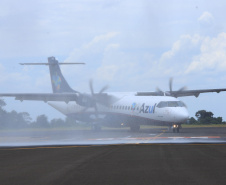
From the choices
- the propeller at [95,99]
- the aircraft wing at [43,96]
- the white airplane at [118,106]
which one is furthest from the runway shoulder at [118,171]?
the propeller at [95,99]

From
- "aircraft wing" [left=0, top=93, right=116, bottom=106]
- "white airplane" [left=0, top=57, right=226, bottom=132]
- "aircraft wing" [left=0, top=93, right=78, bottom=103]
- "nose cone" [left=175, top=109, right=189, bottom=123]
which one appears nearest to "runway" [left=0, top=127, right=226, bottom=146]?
"nose cone" [left=175, top=109, right=189, bottom=123]

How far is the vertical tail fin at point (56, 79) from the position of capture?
56125 millimetres

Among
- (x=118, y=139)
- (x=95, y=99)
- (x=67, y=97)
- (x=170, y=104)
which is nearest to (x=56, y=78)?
(x=67, y=97)

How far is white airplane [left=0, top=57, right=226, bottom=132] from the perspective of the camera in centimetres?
4103

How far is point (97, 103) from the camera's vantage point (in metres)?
50.0

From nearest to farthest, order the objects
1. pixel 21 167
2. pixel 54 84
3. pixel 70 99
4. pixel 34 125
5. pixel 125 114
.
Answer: pixel 21 167, pixel 125 114, pixel 70 99, pixel 54 84, pixel 34 125

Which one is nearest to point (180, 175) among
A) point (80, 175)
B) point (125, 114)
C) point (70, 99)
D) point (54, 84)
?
point (80, 175)

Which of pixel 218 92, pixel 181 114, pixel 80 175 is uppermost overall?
pixel 218 92

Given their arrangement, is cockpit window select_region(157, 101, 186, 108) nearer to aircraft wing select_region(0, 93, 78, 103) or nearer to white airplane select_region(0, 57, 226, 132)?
white airplane select_region(0, 57, 226, 132)

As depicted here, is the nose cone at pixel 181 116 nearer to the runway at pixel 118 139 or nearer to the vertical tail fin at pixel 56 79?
the runway at pixel 118 139

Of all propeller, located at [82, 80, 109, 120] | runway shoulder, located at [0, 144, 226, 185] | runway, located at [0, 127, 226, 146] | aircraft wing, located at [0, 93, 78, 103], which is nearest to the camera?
runway shoulder, located at [0, 144, 226, 185]

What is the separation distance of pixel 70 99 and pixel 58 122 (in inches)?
650

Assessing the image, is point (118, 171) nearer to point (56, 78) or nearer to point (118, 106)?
point (118, 106)

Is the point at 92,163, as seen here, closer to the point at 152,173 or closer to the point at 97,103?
the point at 152,173
